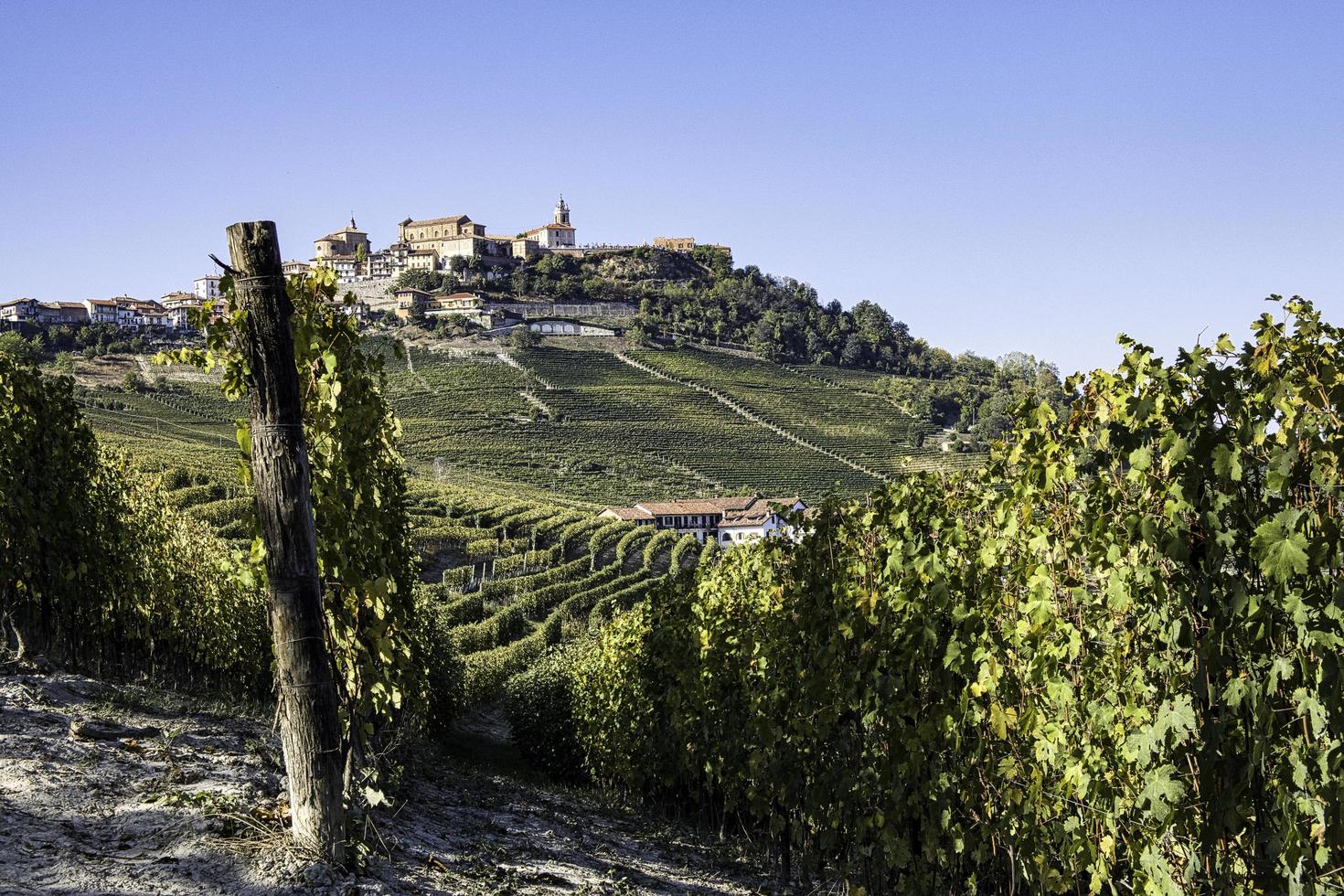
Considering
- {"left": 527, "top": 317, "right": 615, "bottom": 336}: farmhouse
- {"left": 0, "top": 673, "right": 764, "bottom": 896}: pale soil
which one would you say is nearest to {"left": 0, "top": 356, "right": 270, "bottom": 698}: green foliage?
{"left": 0, "top": 673, "right": 764, "bottom": 896}: pale soil

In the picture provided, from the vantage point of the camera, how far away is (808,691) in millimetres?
8242

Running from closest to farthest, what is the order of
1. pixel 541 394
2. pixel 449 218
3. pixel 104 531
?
pixel 104 531
pixel 541 394
pixel 449 218

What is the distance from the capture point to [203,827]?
5359 millimetres

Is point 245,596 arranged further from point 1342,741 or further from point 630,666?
point 1342,741

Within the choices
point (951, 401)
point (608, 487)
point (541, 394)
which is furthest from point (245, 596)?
point (951, 401)

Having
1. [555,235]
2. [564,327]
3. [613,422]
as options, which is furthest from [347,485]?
[555,235]

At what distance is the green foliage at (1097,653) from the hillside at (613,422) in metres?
54.6

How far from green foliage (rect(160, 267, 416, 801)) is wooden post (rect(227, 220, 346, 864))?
0.79 feet

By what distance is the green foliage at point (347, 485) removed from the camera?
6230 mm

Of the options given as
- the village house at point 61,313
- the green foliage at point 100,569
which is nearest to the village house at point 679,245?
the village house at point 61,313

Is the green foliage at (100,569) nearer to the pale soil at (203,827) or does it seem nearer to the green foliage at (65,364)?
the pale soil at (203,827)

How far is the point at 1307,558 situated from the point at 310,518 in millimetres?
4371

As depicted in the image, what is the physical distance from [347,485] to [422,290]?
130 m

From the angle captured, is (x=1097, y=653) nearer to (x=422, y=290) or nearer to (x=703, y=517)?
(x=703, y=517)
